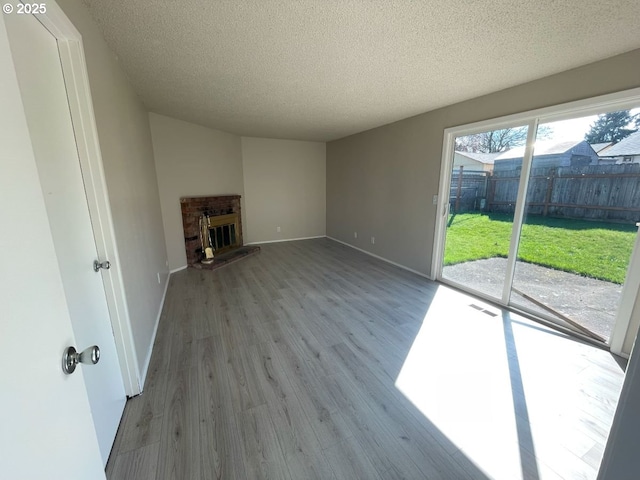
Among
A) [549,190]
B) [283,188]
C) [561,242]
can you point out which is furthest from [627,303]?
[283,188]

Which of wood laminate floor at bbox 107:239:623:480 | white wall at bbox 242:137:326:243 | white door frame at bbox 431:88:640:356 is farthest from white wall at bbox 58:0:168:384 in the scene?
white door frame at bbox 431:88:640:356

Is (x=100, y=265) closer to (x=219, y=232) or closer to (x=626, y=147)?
(x=219, y=232)

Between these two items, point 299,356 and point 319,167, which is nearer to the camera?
point 299,356

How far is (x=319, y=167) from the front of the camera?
20.9ft

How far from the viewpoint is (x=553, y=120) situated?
248 cm

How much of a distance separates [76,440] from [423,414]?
1705 millimetres


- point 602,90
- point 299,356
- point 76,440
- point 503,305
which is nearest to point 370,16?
point 602,90

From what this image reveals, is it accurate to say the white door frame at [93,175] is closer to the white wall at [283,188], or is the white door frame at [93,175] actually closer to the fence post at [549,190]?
the fence post at [549,190]

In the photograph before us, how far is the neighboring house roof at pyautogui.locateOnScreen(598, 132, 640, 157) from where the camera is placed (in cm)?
207

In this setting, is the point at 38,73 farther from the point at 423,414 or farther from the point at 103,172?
the point at 423,414

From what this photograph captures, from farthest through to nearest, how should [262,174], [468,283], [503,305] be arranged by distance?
[262,174], [468,283], [503,305]

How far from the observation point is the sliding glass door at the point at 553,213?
2199mm

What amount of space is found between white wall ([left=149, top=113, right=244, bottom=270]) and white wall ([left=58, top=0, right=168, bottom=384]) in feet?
3.74

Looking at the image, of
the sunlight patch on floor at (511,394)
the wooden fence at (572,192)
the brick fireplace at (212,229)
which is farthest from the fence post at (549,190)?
the brick fireplace at (212,229)
